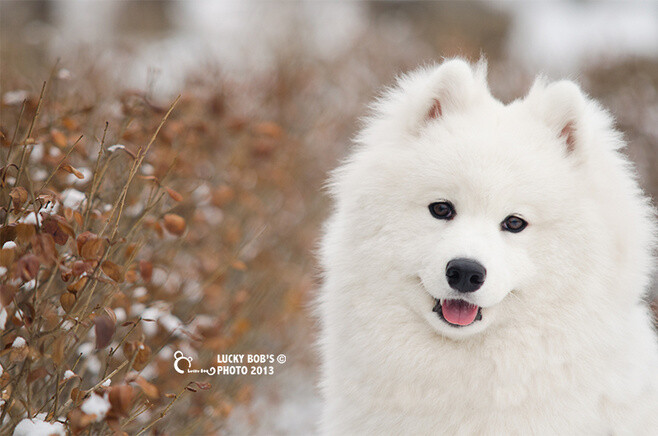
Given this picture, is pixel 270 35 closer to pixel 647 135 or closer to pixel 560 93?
pixel 647 135

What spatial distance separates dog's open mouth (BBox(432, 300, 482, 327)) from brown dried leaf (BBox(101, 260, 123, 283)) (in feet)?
3.88

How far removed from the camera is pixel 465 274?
2.43 meters

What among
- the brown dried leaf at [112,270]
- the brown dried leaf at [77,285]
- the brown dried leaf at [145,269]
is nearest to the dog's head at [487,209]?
the brown dried leaf at [145,269]

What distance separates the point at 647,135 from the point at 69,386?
607cm

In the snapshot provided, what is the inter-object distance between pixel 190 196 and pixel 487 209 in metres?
2.32

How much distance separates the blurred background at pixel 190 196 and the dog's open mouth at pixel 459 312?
3.12 feet

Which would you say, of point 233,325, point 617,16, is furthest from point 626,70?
point 617,16

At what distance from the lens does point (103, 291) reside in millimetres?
2967

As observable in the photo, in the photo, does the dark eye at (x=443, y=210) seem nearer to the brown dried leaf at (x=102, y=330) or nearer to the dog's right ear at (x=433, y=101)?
the dog's right ear at (x=433, y=101)

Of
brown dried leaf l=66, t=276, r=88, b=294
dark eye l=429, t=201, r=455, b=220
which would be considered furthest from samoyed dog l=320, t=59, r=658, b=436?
brown dried leaf l=66, t=276, r=88, b=294

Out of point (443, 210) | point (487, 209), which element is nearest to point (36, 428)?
point (443, 210)

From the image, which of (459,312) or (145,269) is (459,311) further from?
(145,269)

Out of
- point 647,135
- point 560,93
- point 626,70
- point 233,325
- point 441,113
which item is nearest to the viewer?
point 560,93

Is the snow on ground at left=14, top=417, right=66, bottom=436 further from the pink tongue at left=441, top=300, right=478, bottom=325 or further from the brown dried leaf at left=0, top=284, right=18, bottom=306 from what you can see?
the pink tongue at left=441, top=300, right=478, bottom=325
